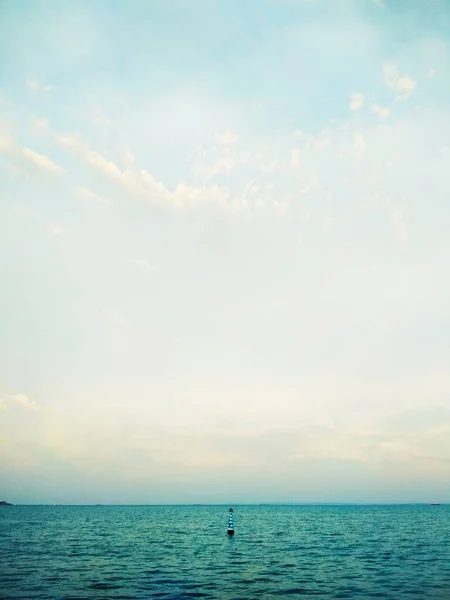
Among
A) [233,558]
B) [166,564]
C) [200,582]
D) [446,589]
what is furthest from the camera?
[233,558]

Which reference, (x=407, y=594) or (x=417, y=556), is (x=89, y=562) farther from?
(x=417, y=556)

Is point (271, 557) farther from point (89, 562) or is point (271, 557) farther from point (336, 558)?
point (89, 562)

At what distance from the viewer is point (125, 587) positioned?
28.1m

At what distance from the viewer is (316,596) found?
26109mm

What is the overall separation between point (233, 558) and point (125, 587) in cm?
1695

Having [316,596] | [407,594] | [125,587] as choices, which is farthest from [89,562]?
[407,594]

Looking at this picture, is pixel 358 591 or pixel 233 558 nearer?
pixel 358 591

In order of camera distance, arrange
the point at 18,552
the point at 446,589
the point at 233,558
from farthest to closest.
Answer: the point at 18,552, the point at 233,558, the point at 446,589

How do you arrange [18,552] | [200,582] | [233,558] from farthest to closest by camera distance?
1. [18,552]
2. [233,558]
3. [200,582]

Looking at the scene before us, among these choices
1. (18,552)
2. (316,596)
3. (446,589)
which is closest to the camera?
(316,596)

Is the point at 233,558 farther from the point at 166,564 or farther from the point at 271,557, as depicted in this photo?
the point at 166,564

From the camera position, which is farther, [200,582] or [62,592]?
[200,582]

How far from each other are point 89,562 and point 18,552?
14.0 metres

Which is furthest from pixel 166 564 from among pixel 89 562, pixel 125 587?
pixel 125 587
